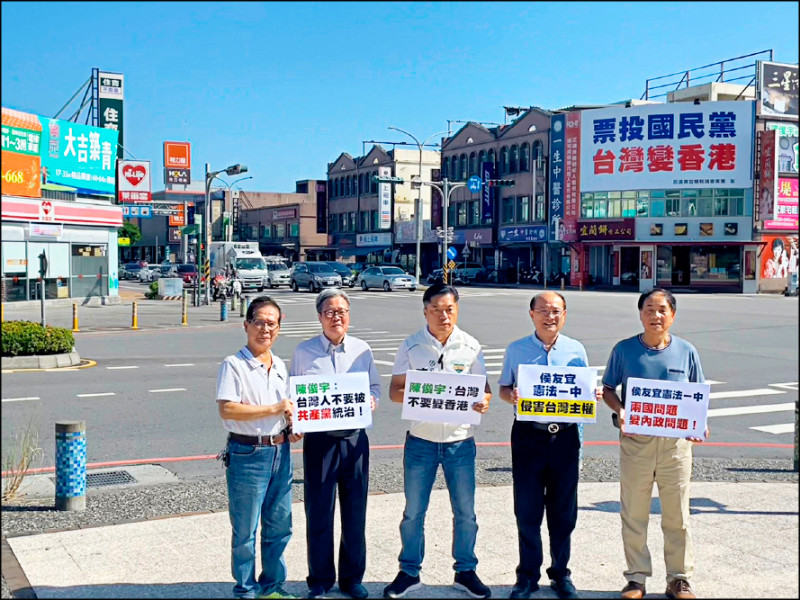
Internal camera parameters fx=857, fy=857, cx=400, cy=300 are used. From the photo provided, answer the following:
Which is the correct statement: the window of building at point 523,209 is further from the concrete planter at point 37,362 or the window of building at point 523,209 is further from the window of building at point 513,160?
the concrete planter at point 37,362

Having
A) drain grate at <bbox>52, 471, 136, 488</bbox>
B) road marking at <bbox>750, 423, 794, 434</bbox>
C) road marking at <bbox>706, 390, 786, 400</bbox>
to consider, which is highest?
road marking at <bbox>706, 390, 786, 400</bbox>

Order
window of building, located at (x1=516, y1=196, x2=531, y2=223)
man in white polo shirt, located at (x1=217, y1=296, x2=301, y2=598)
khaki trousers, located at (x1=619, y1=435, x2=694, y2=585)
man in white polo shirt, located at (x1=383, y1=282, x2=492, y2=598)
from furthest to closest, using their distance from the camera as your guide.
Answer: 1. window of building, located at (x1=516, y1=196, x2=531, y2=223)
2. man in white polo shirt, located at (x1=383, y1=282, x2=492, y2=598)
3. khaki trousers, located at (x1=619, y1=435, x2=694, y2=585)
4. man in white polo shirt, located at (x1=217, y1=296, x2=301, y2=598)

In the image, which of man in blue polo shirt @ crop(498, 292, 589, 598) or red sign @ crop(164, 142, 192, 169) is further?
red sign @ crop(164, 142, 192, 169)

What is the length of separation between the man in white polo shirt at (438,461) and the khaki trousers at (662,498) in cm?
96

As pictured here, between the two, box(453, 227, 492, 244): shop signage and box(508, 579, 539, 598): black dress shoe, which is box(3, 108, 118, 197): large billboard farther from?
box(453, 227, 492, 244): shop signage

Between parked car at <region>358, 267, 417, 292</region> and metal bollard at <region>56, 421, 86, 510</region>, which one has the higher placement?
parked car at <region>358, 267, 417, 292</region>

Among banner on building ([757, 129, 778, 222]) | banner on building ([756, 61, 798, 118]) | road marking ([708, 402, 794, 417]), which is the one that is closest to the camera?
road marking ([708, 402, 794, 417])

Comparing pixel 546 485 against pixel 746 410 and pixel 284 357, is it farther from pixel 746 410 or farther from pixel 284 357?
pixel 284 357

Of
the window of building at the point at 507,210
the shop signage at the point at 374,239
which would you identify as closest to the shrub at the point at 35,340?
the window of building at the point at 507,210

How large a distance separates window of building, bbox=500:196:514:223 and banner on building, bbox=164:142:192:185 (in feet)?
77.4

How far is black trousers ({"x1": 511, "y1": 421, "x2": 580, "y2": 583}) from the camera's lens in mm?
5379

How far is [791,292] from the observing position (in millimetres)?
44781

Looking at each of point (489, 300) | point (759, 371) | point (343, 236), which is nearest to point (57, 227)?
point (489, 300)

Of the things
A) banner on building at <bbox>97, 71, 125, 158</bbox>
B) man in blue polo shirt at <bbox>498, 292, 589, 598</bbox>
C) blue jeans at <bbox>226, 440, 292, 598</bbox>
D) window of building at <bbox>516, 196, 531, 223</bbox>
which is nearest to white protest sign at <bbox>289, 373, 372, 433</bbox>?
blue jeans at <bbox>226, 440, 292, 598</bbox>
